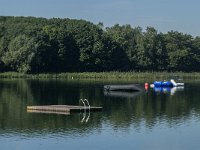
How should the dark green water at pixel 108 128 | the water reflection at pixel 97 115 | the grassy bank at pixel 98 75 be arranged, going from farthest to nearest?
the grassy bank at pixel 98 75 < the water reflection at pixel 97 115 < the dark green water at pixel 108 128

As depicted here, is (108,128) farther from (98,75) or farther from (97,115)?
(98,75)

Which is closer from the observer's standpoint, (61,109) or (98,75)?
(61,109)

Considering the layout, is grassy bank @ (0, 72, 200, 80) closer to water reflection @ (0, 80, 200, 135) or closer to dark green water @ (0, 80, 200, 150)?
water reflection @ (0, 80, 200, 135)

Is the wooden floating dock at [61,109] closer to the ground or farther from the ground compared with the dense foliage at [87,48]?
closer to the ground

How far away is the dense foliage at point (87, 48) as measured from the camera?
401 feet

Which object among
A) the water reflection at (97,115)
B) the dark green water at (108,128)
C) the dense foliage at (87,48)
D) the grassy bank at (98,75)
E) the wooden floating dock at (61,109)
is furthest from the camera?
the dense foliage at (87,48)

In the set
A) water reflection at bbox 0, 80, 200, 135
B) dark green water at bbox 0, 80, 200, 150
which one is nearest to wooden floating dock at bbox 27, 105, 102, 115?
water reflection at bbox 0, 80, 200, 135

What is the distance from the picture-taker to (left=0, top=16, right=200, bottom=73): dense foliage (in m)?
122

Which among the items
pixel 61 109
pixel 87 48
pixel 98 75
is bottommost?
pixel 61 109

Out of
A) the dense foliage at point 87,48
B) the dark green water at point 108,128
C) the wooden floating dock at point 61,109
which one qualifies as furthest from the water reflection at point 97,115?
the dense foliage at point 87,48

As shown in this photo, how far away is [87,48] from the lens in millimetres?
131875

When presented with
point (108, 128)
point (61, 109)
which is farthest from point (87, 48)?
point (108, 128)

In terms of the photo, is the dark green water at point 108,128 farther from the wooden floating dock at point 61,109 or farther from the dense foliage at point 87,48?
the dense foliage at point 87,48

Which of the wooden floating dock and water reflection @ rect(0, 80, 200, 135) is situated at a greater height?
the wooden floating dock
